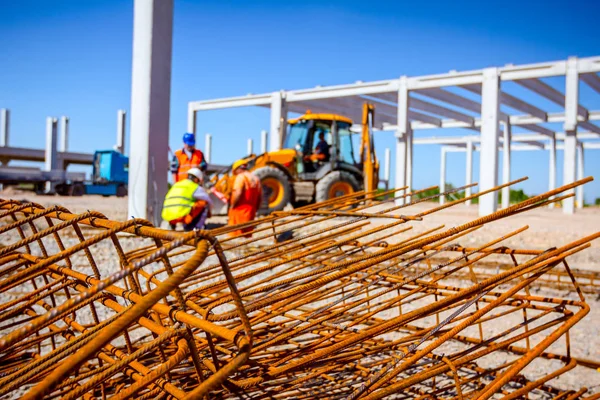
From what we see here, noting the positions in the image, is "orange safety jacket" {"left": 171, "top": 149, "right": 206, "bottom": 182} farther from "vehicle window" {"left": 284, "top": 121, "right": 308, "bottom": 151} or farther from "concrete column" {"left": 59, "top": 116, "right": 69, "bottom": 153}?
"concrete column" {"left": 59, "top": 116, "right": 69, "bottom": 153}

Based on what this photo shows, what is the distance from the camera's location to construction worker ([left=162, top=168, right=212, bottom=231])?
259 inches

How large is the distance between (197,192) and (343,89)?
9.48m

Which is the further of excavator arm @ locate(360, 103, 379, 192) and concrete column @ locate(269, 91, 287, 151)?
concrete column @ locate(269, 91, 287, 151)

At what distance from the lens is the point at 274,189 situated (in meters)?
10.5

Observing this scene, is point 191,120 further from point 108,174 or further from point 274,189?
point 274,189

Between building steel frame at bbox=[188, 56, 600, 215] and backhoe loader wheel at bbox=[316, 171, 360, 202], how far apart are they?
2.61 meters

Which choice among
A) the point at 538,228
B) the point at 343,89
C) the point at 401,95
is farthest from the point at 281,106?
the point at 538,228

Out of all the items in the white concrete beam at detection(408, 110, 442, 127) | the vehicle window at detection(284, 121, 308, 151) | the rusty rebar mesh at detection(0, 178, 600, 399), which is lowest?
the rusty rebar mesh at detection(0, 178, 600, 399)

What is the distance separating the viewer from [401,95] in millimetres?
14023

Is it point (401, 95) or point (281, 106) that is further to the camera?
point (281, 106)

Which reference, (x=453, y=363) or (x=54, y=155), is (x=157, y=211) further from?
(x=54, y=155)

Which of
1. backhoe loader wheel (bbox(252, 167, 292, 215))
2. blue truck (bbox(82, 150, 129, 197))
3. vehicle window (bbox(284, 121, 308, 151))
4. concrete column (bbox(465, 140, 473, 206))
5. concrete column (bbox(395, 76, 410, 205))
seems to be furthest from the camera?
concrete column (bbox(465, 140, 473, 206))

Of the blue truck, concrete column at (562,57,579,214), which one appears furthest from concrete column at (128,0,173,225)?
the blue truck

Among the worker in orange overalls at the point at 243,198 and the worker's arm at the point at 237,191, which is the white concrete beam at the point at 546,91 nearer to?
the worker in orange overalls at the point at 243,198
